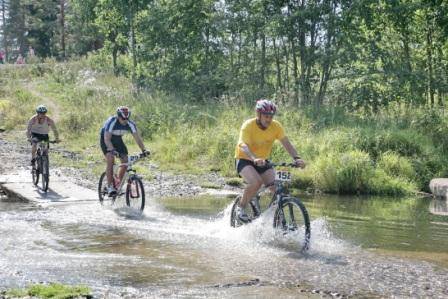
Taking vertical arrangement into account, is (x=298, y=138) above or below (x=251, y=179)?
above

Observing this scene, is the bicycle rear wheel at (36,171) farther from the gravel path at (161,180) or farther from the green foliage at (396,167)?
the green foliage at (396,167)

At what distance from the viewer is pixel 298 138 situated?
22.0 m

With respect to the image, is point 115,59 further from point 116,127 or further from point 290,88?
point 116,127

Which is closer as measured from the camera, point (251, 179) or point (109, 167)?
point (251, 179)

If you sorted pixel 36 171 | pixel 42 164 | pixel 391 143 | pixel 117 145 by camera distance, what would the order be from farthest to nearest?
pixel 391 143 → pixel 36 171 → pixel 42 164 → pixel 117 145

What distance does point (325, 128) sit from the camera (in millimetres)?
22984

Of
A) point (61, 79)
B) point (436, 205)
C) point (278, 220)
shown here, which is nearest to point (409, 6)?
point (436, 205)

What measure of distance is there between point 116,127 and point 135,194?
146 cm

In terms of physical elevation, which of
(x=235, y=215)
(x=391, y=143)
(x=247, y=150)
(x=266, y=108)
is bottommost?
(x=235, y=215)

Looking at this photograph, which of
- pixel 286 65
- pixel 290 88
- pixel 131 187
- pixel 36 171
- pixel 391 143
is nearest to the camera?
pixel 131 187

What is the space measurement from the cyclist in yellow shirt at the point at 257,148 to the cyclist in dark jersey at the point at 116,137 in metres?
3.64

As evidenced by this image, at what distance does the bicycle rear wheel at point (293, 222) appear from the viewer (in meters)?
10.1

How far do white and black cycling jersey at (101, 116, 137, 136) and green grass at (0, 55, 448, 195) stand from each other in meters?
5.89

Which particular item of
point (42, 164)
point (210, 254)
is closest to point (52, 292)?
point (210, 254)
